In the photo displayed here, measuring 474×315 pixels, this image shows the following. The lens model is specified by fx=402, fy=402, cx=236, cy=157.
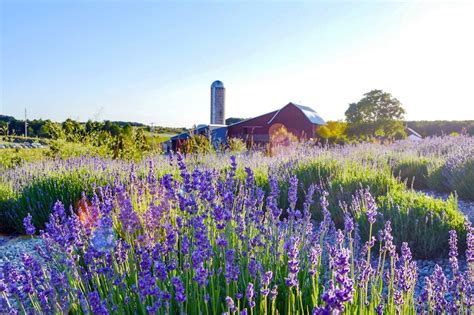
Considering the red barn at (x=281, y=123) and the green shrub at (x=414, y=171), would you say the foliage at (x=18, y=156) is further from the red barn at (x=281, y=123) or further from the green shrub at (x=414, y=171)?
the red barn at (x=281, y=123)

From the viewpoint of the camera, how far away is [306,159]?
7.58m

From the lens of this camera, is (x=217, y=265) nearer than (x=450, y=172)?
Yes

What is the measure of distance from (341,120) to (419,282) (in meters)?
29.7

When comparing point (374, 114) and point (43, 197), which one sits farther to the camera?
point (374, 114)

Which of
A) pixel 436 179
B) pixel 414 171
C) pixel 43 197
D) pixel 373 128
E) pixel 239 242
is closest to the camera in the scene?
pixel 239 242

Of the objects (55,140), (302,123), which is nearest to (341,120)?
(302,123)

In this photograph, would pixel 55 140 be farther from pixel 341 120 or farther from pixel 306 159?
pixel 341 120

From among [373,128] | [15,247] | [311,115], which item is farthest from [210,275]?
[311,115]

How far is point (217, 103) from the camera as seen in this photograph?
108 feet

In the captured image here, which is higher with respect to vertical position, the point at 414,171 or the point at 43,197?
the point at 414,171

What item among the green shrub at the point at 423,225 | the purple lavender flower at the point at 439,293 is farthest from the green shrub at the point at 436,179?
the purple lavender flower at the point at 439,293

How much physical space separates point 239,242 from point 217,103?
30661 mm

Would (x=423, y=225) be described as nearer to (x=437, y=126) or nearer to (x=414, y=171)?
(x=414, y=171)

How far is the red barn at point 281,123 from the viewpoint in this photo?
1240 inches
